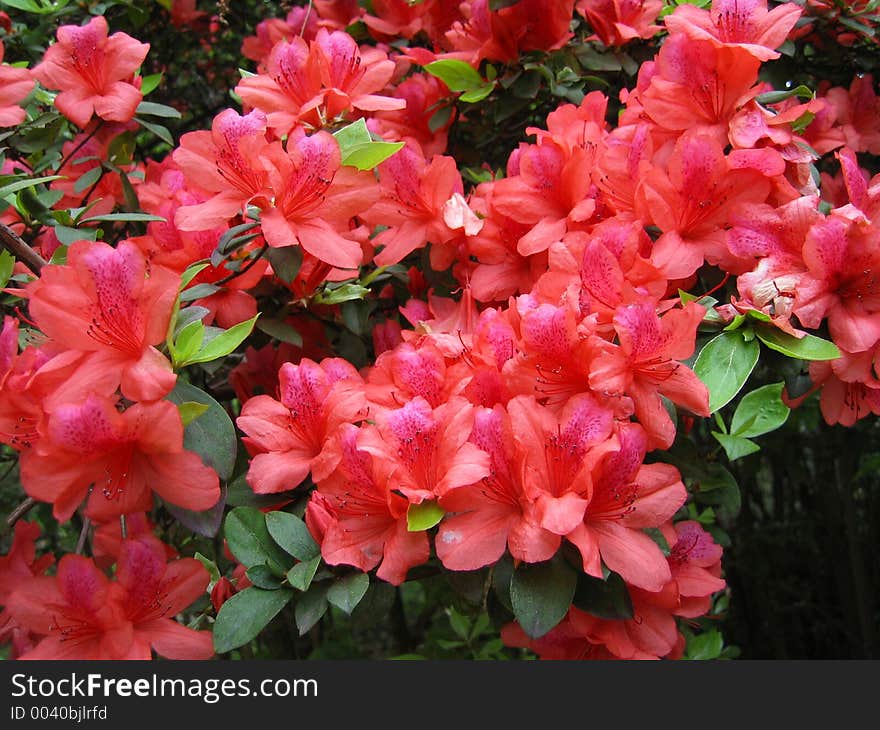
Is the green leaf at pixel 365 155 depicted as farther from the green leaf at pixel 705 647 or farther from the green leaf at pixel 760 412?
the green leaf at pixel 705 647

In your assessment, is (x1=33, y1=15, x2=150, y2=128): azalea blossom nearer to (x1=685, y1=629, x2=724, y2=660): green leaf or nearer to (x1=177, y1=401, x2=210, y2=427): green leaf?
(x1=177, y1=401, x2=210, y2=427): green leaf

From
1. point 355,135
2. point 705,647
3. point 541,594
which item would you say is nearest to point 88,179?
point 355,135

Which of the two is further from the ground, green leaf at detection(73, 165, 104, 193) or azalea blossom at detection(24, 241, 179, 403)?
azalea blossom at detection(24, 241, 179, 403)

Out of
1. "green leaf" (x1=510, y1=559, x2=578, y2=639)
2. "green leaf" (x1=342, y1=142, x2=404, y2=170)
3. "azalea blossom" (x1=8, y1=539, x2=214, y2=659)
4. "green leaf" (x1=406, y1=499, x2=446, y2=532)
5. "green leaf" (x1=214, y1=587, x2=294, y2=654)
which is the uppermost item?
"green leaf" (x1=342, y1=142, x2=404, y2=170)

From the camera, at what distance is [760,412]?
1.09 meters

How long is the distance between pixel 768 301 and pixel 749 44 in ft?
1.42

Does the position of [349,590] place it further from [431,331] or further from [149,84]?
[149,84]

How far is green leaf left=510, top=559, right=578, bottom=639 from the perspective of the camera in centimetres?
95

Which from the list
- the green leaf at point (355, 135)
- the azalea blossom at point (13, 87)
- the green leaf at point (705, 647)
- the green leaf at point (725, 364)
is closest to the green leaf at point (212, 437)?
the green leaf at point (355, 135)

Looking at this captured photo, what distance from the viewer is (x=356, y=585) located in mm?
1029

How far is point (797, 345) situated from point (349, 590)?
63 centimetres

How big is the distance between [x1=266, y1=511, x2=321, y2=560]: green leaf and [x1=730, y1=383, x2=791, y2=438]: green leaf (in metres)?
0.56

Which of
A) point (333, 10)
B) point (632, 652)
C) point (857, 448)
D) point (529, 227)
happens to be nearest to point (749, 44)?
point (529, 227)

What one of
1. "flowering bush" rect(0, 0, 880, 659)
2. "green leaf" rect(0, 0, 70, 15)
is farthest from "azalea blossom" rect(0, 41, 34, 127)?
"green leaf" rect(0, 0, 70, 15)
